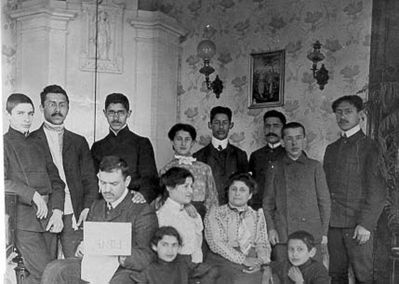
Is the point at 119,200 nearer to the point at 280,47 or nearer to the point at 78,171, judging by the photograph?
the point at 78,171

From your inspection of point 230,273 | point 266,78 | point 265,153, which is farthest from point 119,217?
point 266,78

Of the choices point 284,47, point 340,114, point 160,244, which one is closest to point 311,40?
point 284,47

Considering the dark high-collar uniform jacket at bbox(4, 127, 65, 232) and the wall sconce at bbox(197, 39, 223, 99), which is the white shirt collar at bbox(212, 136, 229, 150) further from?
the dark high-collar uniform jacket at bbox(4, 127, 65, 232)

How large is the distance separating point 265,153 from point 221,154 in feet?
0.43

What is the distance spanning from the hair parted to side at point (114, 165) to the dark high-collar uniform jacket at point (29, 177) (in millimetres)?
137

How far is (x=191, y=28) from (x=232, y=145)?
1.21 ft

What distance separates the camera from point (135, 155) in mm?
1938

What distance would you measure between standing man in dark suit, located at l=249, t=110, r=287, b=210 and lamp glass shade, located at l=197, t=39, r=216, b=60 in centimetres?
24

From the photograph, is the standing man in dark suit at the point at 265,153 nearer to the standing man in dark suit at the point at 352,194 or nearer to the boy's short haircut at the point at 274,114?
the boy's short haircut at the point at 274,114

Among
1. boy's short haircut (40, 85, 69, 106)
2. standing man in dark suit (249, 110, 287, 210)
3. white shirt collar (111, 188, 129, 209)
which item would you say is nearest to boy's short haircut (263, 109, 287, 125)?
standing man in dark suit (249, 110, 287, 210)

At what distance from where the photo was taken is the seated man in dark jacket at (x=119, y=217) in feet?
6.35

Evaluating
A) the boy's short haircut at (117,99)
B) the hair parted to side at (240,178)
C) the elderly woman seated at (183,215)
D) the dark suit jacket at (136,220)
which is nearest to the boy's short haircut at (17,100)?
the boy's short haircut at (117,99)

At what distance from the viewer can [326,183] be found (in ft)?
6.48

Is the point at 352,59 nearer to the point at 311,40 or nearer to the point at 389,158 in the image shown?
the point at 311,40
